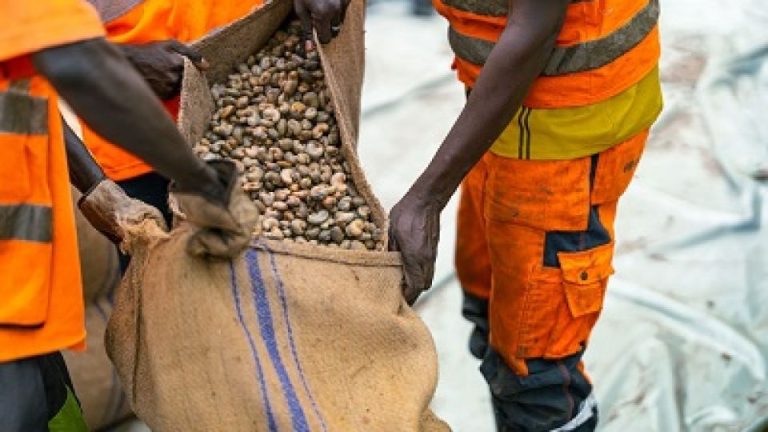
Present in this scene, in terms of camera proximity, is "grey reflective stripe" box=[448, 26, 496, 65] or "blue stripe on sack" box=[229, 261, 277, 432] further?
"grey reflective stripe" box=[448, 26, 496, 65]

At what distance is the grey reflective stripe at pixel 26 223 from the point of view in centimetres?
142

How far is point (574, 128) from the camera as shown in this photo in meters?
1.87

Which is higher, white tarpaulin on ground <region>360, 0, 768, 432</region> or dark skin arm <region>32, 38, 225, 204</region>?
dark skin arm <region>32, 38, 225, 204</region>

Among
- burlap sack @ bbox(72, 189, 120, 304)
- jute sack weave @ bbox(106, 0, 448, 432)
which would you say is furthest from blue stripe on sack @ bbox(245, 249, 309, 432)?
burlap sack @ bbox(72, 189, 120, 304)

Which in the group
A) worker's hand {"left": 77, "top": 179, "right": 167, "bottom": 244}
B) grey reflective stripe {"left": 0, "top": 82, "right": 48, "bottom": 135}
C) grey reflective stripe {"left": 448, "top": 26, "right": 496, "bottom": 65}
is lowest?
worker's hand {"left": 77, "top": 179, "right": 167, "bottom": 244}

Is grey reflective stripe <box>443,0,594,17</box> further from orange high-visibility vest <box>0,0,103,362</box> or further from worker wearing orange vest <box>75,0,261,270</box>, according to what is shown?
orange high-visibility vest <box>0,0,103,362</box>

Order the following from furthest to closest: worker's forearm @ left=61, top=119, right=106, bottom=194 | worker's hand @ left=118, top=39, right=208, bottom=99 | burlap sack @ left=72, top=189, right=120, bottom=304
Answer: burlap sack @ left=72, top=189, right=120, bottom=304 → worker's hand @ left=118, top=39, right=208, bottom=99 → worker's forearm @ left=61, top=119, right=106, bottom=194

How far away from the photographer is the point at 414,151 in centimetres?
350

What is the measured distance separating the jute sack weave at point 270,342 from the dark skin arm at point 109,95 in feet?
0.96

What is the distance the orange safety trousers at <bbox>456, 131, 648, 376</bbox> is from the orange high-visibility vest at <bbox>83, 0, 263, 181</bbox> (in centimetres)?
56

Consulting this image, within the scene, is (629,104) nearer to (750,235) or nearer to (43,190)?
(43,190)

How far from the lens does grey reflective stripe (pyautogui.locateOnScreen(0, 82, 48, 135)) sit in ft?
4.47

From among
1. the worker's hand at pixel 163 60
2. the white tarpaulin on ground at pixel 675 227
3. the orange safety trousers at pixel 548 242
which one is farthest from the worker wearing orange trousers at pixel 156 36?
the white tarpaulin on ground at pixel 675 227

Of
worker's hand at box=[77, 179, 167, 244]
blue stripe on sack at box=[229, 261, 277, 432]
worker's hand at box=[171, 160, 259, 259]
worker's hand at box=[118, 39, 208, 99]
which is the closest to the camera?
worker's hand at box=[171, 160, 259, 259]
